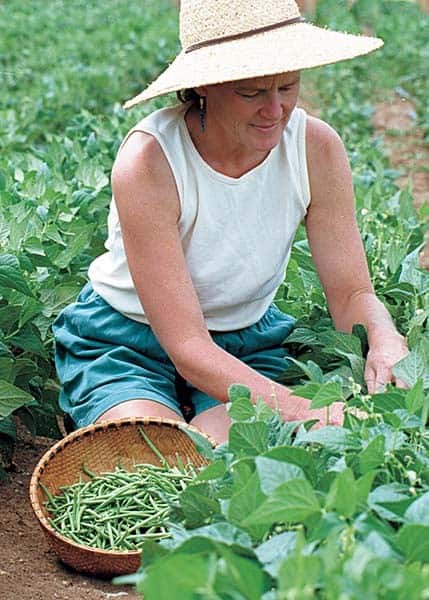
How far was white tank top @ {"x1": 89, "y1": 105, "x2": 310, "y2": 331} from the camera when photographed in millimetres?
3027

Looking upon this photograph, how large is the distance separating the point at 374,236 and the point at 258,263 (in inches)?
33.9

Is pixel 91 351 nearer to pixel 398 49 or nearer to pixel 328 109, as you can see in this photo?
pixel 328 109

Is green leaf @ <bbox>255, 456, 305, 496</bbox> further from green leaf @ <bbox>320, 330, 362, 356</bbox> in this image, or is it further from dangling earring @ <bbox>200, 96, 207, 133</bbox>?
dangling earring @ <bbox>200, 96, 207, 133</bbox>

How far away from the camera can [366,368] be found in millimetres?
2869

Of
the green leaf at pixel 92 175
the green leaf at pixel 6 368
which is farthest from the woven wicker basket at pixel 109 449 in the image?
the green leaf at pixel 92 175

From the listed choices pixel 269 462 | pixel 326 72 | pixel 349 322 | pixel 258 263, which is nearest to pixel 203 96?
pixel 258 263

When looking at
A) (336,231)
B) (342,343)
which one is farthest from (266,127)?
(342,343)

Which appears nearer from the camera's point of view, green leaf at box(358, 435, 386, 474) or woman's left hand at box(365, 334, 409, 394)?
green leaf at box(358, 435, 386, 474)

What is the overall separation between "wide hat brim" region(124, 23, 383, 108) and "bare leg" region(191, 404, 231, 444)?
2.68ft

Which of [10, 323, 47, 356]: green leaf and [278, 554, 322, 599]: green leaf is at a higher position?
[278, 554, 322, 599]: green leaf

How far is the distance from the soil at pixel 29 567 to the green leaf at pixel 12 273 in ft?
2.00

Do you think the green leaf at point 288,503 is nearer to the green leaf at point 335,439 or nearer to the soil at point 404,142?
the green leaf at point 335,439

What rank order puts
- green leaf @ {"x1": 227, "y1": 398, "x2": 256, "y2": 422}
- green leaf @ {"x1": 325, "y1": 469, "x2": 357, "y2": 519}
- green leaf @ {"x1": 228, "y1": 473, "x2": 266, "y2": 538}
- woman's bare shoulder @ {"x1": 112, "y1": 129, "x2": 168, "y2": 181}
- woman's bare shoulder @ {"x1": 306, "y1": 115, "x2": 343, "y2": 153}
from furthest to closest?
woman's bare shoulder @ {"x1": 306, "y1": 115, "x2": 343, "y2": 153} < woman's bare shoulder @ {"x1": 112, "y1": 129, "x2": 168, "y2": 181} < green leaf @ {"x1": 227, "y1": 398, "x2": 256, "y2": 422} < green leaf @ {"x1": 228, "y1": 473, "x2": 266, "y2": 538} < green leaf @ {"x1": 325, "y1": 469, "x2": 357, "y2": 519}

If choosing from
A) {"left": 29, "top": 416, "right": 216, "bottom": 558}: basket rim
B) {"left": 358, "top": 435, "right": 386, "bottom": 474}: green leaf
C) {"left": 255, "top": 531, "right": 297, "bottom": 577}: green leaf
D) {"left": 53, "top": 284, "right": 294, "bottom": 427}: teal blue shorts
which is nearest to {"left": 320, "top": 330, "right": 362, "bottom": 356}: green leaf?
{"left": 53, "top": 284, "right": 294, "bottom": 427}: teal blue shorts
